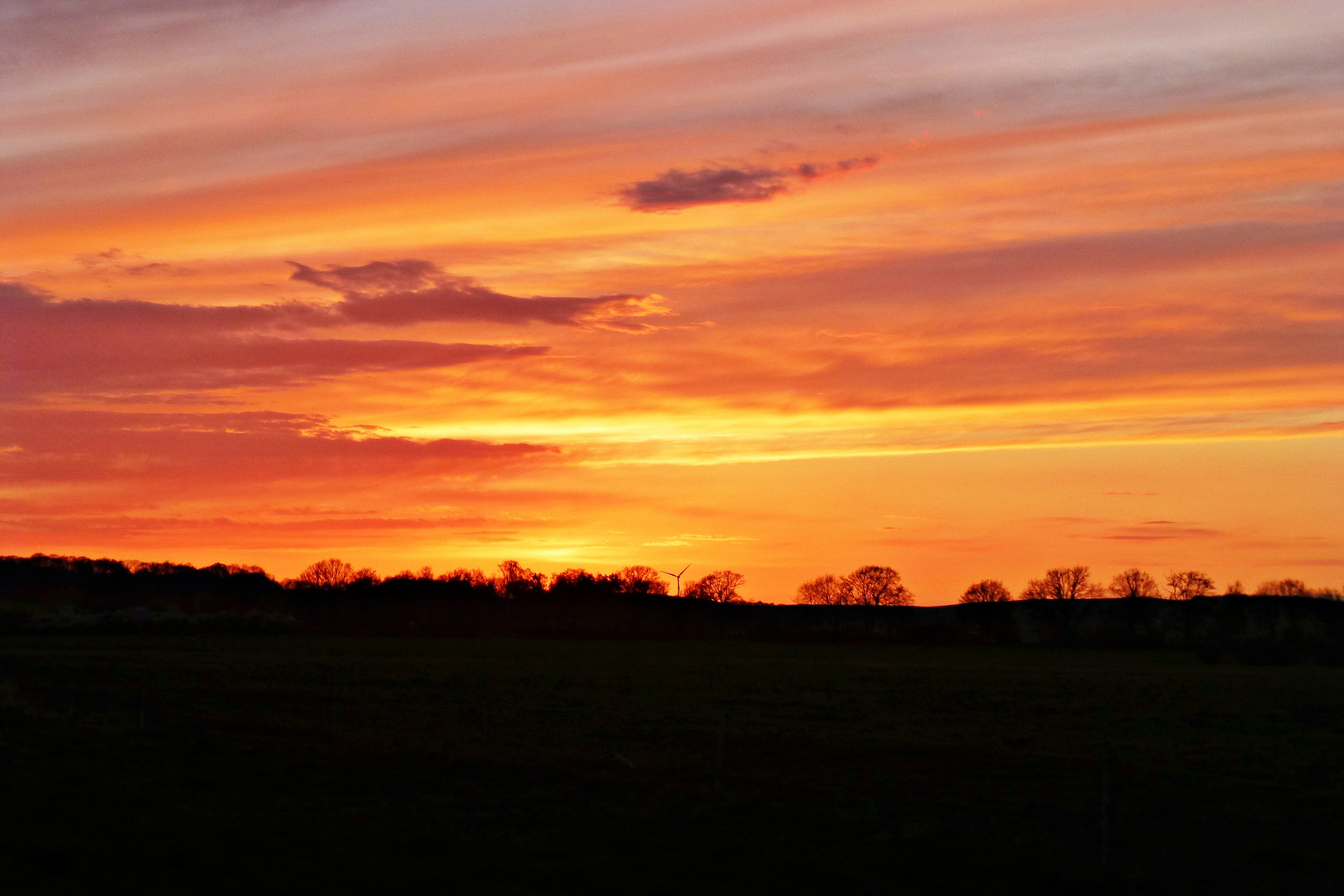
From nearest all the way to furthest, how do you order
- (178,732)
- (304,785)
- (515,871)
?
1. (515,871)
2. (304,785)
3. (178,732)

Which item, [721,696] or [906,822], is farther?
[721,696]

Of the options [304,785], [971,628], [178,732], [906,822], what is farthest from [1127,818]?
[971,628]

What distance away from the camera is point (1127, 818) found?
20.7 m

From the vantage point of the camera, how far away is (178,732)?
3108cm

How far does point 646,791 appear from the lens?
23.3 meters

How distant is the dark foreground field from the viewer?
15.7m

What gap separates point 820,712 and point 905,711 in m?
3.83

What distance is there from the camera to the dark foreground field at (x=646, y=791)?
51.4ft

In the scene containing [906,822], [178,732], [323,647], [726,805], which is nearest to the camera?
[906,822]

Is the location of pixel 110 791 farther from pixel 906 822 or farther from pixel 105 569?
pixel 105 569

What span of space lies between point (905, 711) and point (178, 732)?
2833 cm

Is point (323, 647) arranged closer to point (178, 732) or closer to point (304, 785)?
point (178, 732)

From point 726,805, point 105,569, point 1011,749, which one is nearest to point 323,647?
point 1011,749

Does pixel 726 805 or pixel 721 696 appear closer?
pixel 726 805
